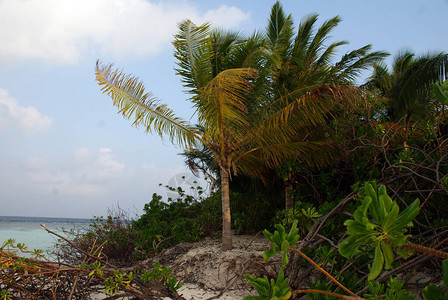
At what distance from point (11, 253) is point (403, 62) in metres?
15.9

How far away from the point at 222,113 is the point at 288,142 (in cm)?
161

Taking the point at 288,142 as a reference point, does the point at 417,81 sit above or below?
above

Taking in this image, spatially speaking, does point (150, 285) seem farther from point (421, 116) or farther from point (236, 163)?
point (421, 116)

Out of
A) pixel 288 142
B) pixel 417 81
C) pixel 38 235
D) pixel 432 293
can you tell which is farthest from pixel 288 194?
pixel 38 235

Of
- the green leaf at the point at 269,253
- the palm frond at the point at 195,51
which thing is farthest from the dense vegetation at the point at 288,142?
the green leaf at the point at 269,253

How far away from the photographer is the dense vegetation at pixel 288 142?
13.9ft

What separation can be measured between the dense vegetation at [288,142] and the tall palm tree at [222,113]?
0.02 metres

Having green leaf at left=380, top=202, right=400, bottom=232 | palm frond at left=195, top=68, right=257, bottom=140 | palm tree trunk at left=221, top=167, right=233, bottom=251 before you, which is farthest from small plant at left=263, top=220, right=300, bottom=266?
palm tree trunk at left=221, top=167, right=233, bottom=251

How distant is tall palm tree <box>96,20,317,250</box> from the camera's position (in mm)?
6746

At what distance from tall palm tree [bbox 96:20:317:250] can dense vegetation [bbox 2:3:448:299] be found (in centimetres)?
2

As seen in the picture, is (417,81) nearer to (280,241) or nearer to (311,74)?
(311,74)

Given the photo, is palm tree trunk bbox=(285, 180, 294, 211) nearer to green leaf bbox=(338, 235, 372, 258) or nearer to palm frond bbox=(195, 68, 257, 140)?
palm frond bbox=(195, 68, 257, 140)

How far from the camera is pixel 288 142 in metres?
7.14

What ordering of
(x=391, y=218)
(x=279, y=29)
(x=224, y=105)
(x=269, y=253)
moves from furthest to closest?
(x=279, y=29), (x=224, y=105), (x=269, y=253), (x=391, y=218)
